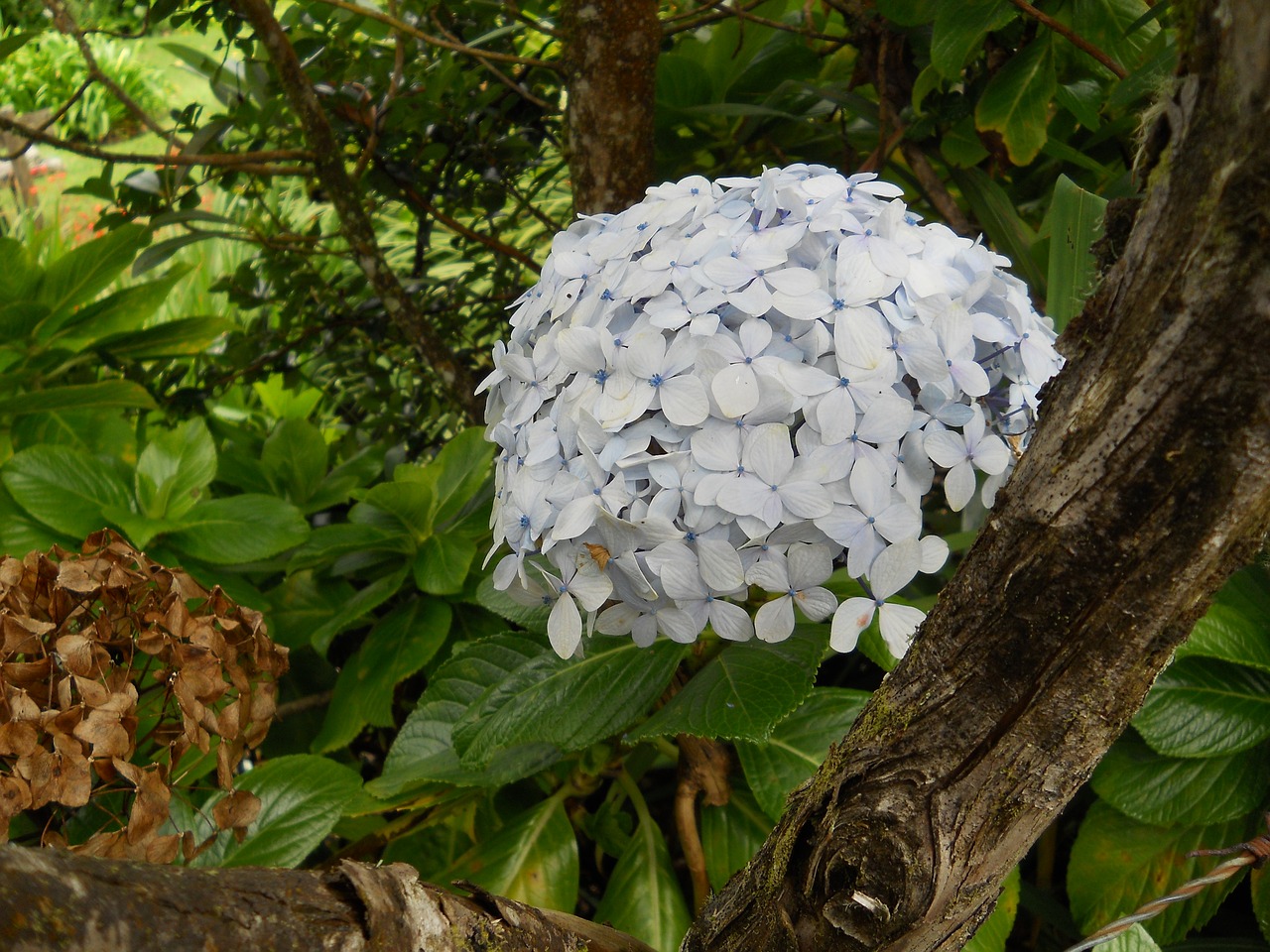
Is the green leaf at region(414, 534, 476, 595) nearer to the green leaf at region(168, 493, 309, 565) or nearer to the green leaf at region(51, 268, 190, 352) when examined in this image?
the green leaf at region(168, 493, 309, 565)

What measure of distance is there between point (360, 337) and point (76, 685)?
1040 mm

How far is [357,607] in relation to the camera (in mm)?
1100

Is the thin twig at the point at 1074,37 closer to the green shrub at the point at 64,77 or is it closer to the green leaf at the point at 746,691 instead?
the green leaf at the point at 746,691

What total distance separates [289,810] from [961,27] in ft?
3.20

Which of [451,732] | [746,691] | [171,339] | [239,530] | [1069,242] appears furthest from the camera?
[171,339]

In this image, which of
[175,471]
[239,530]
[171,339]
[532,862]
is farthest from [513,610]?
[171,339]

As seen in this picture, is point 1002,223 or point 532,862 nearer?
point 532,862

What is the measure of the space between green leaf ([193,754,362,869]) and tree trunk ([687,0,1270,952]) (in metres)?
0.44

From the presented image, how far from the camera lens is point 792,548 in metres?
0.57

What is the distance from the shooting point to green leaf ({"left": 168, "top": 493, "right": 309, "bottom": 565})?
3.72 feet

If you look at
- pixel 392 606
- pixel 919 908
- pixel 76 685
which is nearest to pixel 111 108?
pixel 392 606

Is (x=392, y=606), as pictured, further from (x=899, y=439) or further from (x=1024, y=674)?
(x=1024, y=674)

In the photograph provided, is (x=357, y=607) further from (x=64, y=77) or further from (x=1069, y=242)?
(x=64, y=77)

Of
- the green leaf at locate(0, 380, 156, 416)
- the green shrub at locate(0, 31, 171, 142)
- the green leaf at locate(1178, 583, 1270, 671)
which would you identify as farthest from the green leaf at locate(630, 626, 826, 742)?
the green shrub at locate(0, 31, 171, 142)
